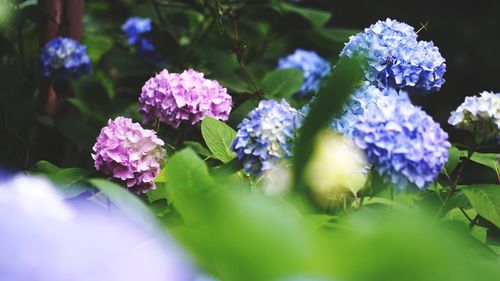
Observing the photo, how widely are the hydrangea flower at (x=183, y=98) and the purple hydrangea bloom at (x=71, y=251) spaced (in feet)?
2.62

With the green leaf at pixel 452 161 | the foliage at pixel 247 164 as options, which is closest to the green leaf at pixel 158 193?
the foliage at pixel 247 164

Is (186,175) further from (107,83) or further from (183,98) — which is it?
(107,83)

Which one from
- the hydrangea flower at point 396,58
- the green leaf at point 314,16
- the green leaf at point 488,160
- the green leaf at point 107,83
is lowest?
the green leaf at point 107,83

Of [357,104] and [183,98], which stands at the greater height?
[357,104]

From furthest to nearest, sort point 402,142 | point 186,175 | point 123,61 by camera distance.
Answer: point 123,61 → point 402,142 → point 186,175

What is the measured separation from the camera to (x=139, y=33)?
2.22m

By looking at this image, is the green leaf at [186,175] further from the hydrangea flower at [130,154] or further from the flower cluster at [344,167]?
the hydrangea flower at [130,154]

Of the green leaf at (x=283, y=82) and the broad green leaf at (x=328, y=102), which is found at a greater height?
the broad green leaf at (x=328, y=102)

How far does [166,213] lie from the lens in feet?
2.85

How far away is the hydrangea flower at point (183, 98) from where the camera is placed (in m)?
1.18

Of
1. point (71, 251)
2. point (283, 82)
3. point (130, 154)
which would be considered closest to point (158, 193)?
point (130, 154)

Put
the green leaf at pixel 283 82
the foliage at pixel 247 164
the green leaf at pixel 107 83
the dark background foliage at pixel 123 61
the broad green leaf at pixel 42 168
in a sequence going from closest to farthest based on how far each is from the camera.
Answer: the foliage at pixel 247 164 < the broad green leaf at pixel 42 168 < the dark background foliage at pixel 123 61 < the green leaf at pixel 283 82 < the green leaf at pixel 107 83

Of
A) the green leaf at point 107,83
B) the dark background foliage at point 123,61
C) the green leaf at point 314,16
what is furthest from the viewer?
the green leaf at point 314,16

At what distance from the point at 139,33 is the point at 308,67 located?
532mm
